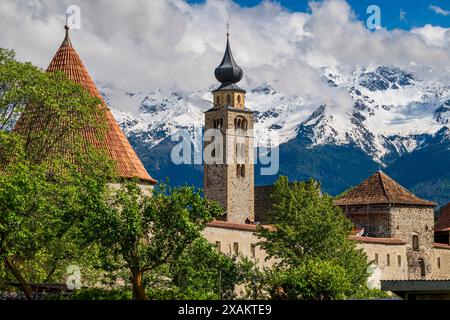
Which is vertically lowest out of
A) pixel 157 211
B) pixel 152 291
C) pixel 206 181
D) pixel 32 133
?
pixel 152 291

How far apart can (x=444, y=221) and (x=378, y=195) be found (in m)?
11.8

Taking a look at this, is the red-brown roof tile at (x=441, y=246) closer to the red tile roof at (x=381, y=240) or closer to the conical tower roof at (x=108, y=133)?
the red tile roof at (x=381, y=240)

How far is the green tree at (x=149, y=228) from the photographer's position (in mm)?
32281

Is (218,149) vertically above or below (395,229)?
above

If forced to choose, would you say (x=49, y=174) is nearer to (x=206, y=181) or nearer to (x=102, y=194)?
(x=102, y=194)

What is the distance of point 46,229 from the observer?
33062 millimetres

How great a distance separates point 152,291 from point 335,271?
448 inches

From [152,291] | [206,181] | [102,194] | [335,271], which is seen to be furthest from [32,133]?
[206,181]

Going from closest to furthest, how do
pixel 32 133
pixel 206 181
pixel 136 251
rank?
1. pixel 136 251
2. pixel 32 133
3. pixel 206 181

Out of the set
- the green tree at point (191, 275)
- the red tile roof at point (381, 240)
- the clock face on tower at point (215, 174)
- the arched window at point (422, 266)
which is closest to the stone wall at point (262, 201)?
the clock face on tower at point (215, 174)

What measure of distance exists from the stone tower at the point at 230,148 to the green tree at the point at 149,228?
255 feet

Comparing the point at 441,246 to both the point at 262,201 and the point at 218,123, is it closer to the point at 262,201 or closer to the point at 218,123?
the point at 262,201

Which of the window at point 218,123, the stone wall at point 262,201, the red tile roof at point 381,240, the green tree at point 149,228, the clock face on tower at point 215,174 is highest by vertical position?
the window at point 218,123

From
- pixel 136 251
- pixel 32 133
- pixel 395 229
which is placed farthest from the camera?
pixel 395 229
